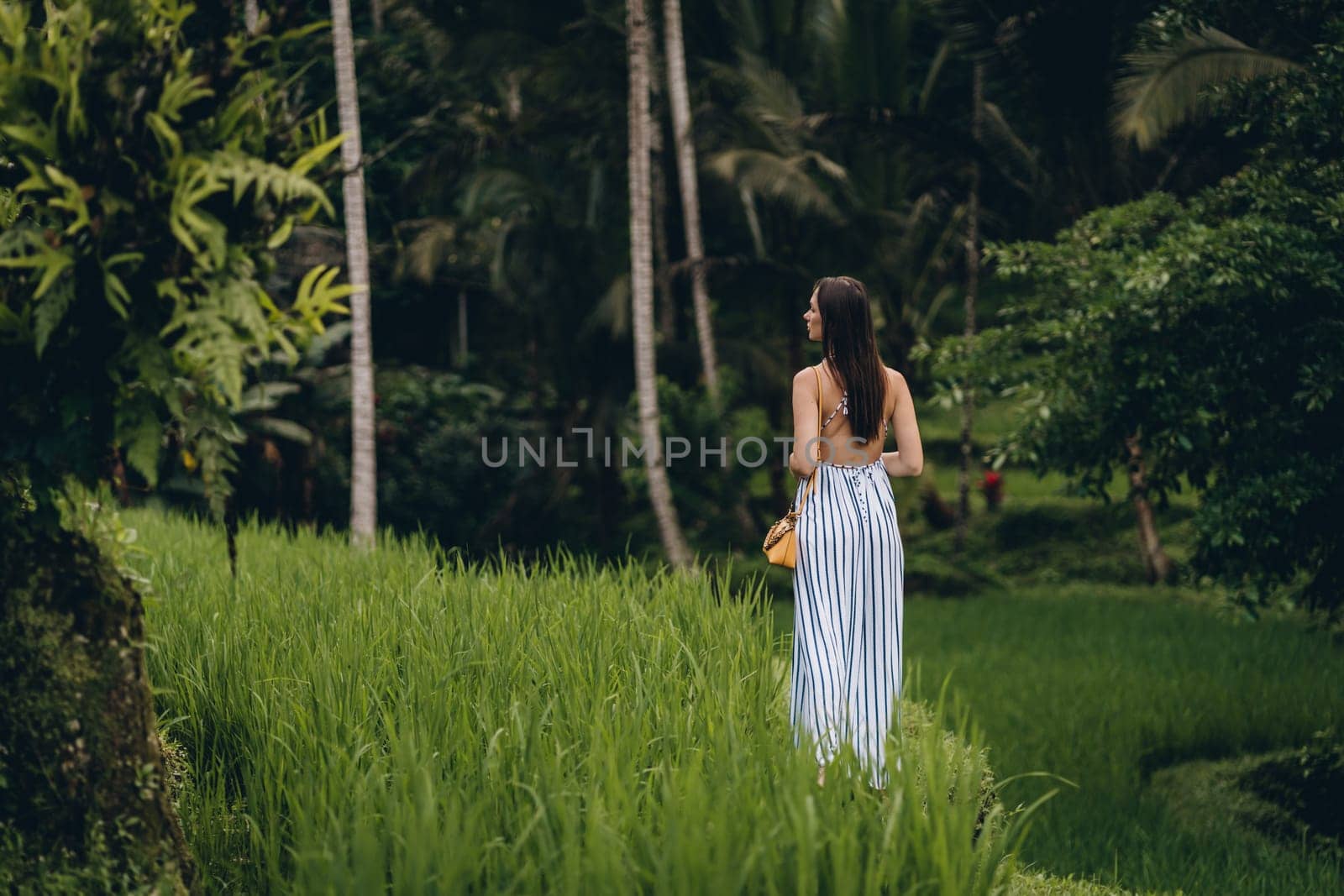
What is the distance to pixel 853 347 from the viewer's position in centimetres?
393

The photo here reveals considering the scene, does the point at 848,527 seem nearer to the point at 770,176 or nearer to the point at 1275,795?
the point at 1275,795

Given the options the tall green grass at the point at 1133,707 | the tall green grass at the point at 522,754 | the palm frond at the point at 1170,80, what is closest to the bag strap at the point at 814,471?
the tall green grass at the point at 522,754

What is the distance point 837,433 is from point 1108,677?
568 centimetres

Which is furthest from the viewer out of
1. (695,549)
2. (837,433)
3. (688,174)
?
(695,549)

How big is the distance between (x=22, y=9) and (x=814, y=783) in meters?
2.28

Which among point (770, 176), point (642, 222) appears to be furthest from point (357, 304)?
point (770, 176)

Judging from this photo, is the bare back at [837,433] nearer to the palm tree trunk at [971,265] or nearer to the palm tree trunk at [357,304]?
the palm tree trunk at [357,304]

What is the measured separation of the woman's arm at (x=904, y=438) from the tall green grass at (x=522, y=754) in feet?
2.46

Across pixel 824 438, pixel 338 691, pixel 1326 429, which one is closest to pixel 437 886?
pixel 338 691

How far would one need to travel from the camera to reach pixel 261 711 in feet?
11.4

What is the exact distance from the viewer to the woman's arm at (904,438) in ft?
13.3

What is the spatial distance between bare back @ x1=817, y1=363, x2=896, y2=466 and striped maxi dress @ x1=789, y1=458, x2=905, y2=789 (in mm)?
30

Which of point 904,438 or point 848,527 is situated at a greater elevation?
point 904,438

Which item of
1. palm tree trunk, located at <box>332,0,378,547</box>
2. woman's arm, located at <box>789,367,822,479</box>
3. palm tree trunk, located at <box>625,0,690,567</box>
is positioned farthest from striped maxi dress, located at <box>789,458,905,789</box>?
palm tree trunk, located at <box>625,0,690,567</box>
